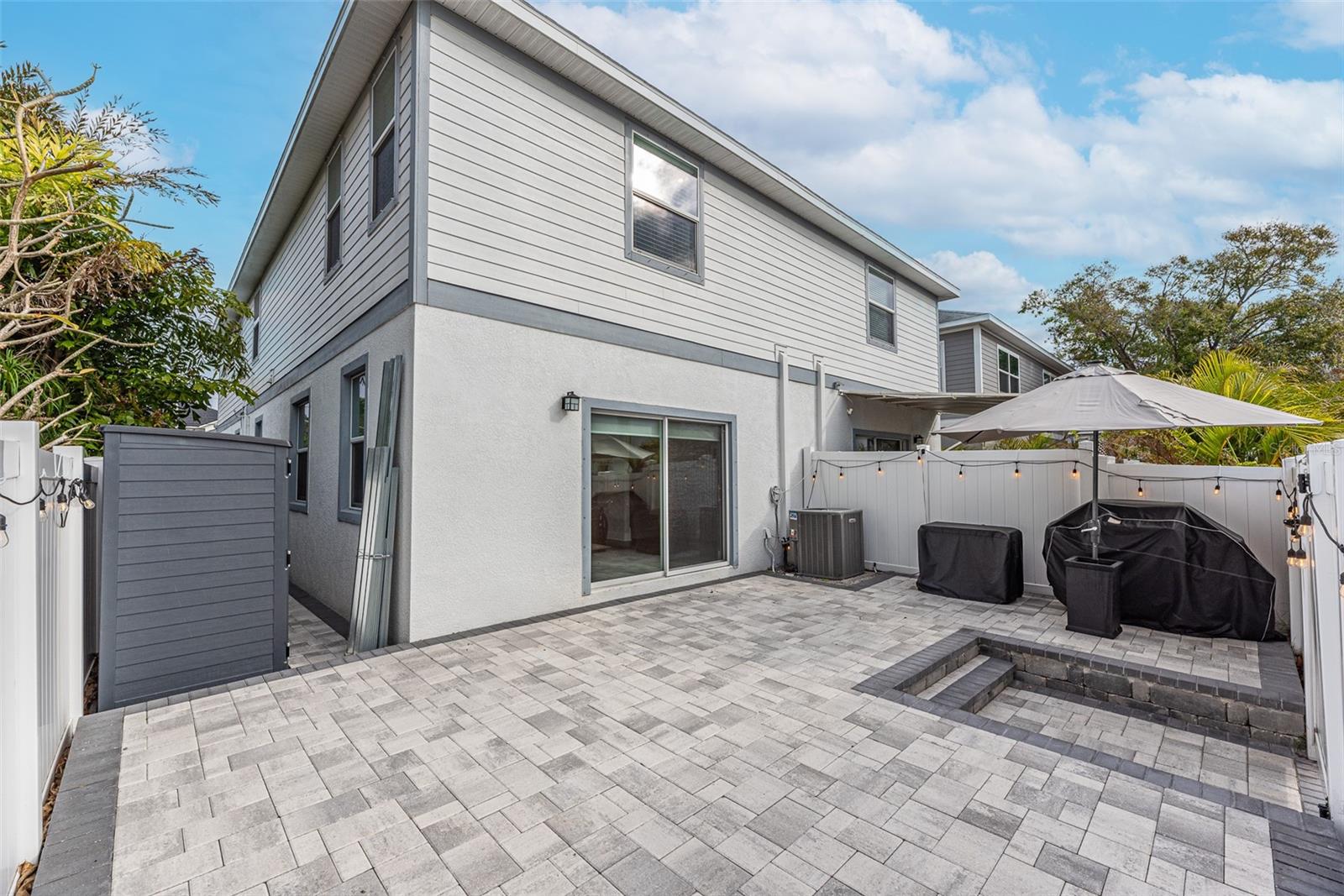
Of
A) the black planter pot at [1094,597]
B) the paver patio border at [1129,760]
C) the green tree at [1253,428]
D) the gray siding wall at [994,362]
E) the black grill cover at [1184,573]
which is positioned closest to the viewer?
the paver patio border at [1129,760]

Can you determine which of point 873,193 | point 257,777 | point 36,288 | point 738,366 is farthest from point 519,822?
point 873,193

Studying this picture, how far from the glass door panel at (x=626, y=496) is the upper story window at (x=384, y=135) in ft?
9.33

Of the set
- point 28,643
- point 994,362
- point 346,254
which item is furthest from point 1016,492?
point 994,362

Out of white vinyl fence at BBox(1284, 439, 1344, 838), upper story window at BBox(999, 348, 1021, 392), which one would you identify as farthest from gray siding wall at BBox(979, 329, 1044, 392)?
white vinyl fence at BBox(1284, 439, 1344, 838)

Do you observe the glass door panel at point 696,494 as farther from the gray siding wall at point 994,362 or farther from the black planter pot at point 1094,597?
the gray siding wall at point 994,362

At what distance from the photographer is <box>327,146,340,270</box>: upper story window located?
21.4 ft

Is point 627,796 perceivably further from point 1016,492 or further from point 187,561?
point 1016,492

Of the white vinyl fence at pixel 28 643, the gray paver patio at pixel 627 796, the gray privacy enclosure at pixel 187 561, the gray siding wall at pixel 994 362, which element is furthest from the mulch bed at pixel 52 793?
the gray siding wall at pixel 994 362

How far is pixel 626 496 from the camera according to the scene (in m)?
5.87

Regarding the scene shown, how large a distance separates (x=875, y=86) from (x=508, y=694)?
11637 millimetres

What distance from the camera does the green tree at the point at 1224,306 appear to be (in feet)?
50.2

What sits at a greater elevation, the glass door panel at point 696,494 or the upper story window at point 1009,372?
the upper story window at point 1009,372

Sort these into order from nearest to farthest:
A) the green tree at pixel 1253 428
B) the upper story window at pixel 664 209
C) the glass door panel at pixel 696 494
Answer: the green tree at pixel 1253 428 → the upper story window at pixel 664 209 → the glass door panel at pixel 696 494

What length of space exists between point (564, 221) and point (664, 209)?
150cm
